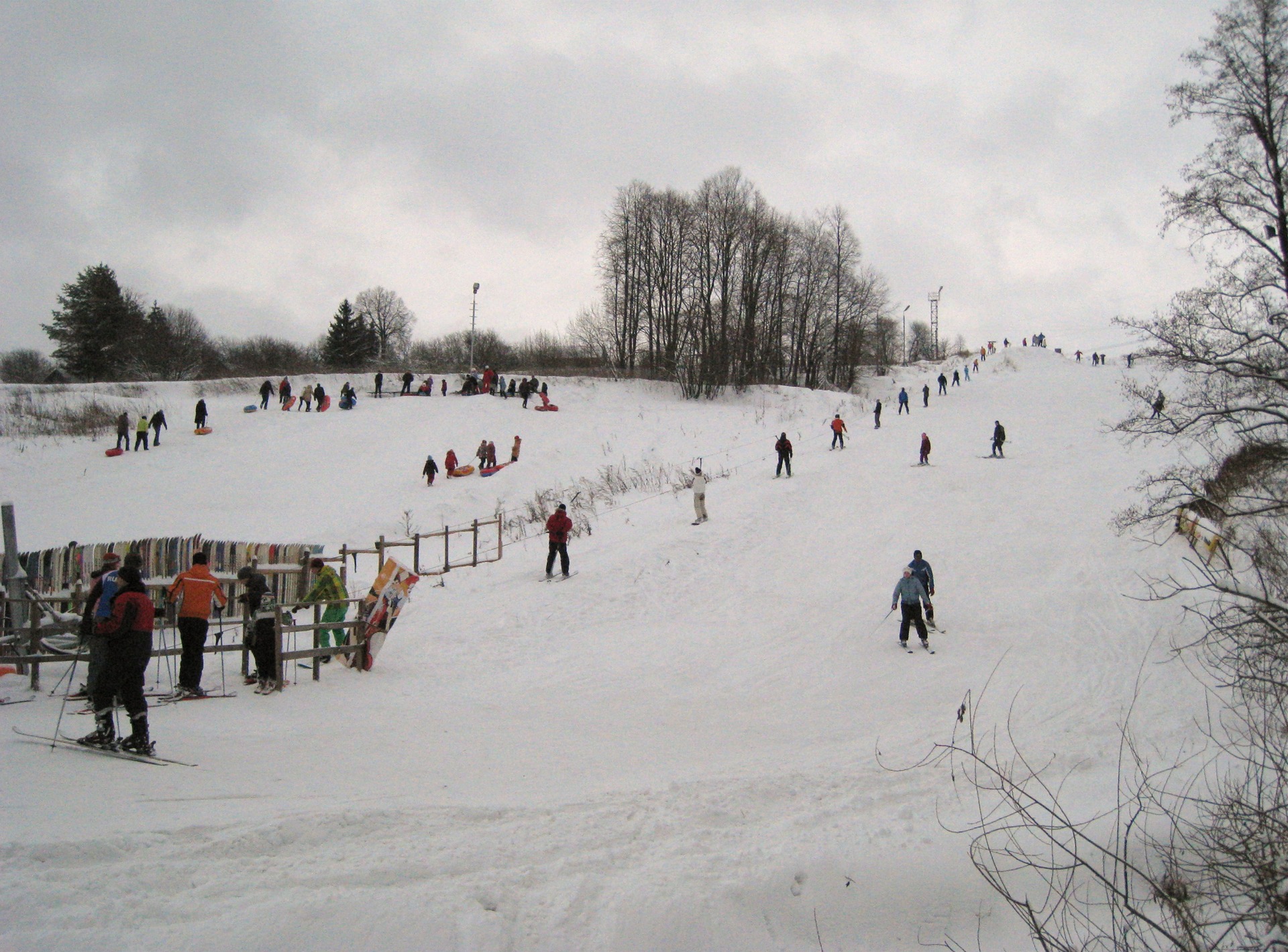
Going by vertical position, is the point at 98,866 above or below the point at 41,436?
below

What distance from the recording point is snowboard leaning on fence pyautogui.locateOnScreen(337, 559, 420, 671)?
11.4m

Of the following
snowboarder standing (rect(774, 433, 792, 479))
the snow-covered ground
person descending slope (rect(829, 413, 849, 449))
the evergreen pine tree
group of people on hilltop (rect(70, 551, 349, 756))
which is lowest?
the snow-covered ground

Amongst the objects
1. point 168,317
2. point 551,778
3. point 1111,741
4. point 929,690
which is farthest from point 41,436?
point 168,317

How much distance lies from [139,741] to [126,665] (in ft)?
2.49

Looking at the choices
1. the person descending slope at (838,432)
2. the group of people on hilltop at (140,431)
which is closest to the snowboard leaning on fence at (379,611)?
the person descending slope at (838,432)

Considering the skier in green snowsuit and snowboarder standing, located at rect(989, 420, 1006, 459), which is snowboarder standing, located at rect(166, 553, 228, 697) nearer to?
the skier in green snowsuit

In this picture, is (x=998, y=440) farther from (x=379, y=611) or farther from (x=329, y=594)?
(x=329, y=594)

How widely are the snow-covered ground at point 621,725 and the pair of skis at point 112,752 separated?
0.16 metres

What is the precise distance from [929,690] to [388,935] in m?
9.36

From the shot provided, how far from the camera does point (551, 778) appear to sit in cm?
745

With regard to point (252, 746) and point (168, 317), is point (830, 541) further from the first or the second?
point (168, 317)

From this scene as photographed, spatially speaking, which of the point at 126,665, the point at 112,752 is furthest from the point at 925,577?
the point at 112,752

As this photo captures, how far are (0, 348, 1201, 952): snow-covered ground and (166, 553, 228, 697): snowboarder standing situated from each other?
0.61 m

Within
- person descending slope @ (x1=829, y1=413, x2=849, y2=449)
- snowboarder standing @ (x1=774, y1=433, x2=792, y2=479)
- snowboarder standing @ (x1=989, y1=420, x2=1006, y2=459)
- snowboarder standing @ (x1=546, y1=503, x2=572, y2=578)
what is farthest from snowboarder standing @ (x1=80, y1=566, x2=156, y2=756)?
snowboarder standing @ (x1=989, y1=420, x2=1006, y2=459)
